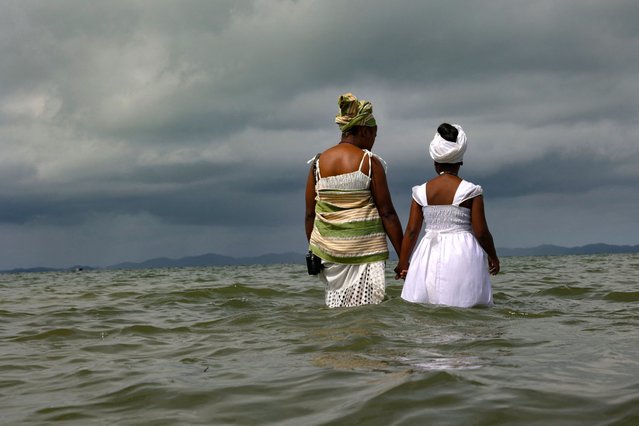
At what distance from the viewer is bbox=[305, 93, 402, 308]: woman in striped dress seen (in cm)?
619

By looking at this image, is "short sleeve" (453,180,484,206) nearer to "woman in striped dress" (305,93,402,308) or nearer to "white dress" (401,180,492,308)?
"white dress" (401,180,492,308)

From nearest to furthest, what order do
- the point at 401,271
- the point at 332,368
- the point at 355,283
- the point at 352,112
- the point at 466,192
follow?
the point at 332,368, the point at 466,192, the point at 352,112, the point at 355,283, the point at 401,271

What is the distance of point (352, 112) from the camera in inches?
247

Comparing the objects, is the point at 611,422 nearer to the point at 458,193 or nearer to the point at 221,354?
the point at 221,354

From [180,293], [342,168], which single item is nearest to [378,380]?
[342,168]

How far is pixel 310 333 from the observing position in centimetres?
545

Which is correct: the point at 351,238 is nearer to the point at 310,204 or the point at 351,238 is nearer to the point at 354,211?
the point at 354,211

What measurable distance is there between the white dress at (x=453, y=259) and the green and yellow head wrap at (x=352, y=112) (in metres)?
0.86

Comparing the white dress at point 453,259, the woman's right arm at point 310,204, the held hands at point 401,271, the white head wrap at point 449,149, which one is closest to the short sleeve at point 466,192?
the white dress at point 453,259

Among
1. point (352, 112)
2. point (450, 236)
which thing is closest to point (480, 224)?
point (450, 236)

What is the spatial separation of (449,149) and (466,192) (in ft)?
1.45

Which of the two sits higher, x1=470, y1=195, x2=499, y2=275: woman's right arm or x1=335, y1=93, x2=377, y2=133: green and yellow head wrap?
x1=335, y1=93, x2=377, y2=133: green and yellow head wrap

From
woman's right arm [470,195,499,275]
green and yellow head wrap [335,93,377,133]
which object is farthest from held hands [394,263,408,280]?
green and yellow head wrap [335,93,377,133]

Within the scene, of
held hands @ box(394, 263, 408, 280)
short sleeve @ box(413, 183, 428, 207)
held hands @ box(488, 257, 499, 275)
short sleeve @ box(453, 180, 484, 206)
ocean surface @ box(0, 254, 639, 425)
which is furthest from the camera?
held hands @ box(394, 263, 408, 280)
